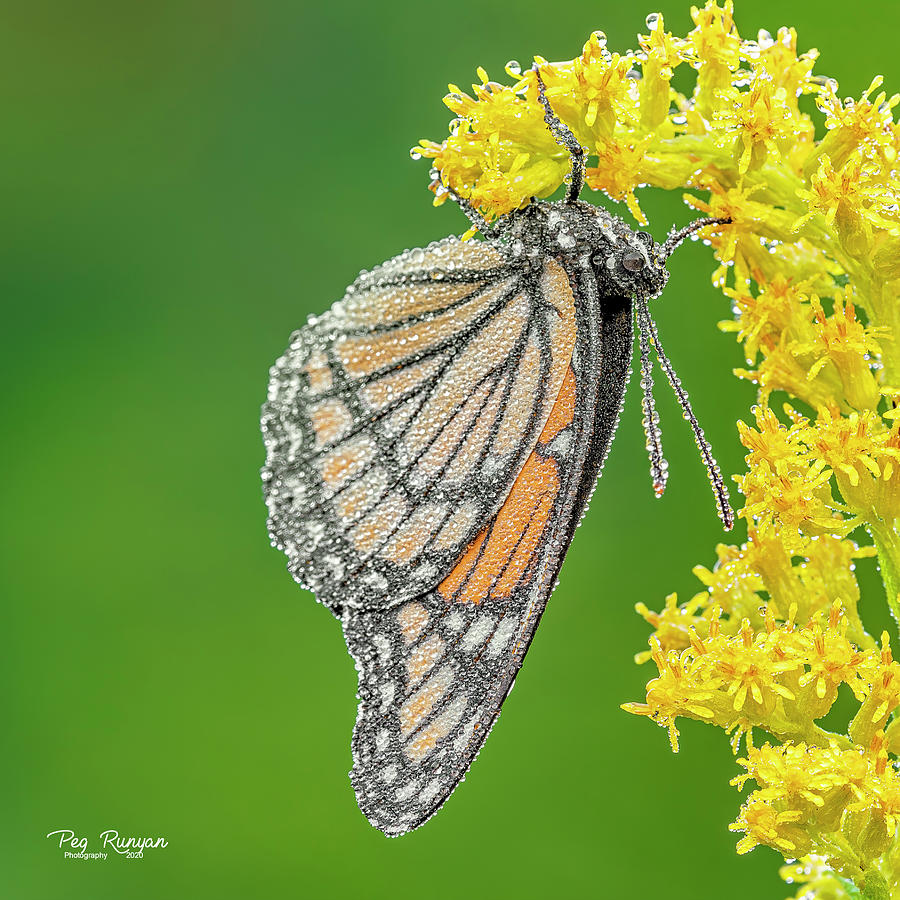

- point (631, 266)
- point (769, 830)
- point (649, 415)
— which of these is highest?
point (631, 266)

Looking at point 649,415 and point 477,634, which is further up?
point 649,415

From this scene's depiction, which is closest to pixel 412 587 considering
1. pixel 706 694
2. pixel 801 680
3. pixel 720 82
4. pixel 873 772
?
pixel 706 694

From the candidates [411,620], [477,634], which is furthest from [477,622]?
[411,620]

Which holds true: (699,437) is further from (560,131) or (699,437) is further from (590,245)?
(560,131)

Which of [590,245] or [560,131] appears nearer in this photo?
[560,131]

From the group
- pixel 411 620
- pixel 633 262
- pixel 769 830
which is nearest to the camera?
pixel 769 830

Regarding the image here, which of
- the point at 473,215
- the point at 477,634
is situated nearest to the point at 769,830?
the point at 477,634

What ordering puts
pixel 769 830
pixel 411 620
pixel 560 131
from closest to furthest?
pixel 769 830
pixel 560 131
pixel 411 620
